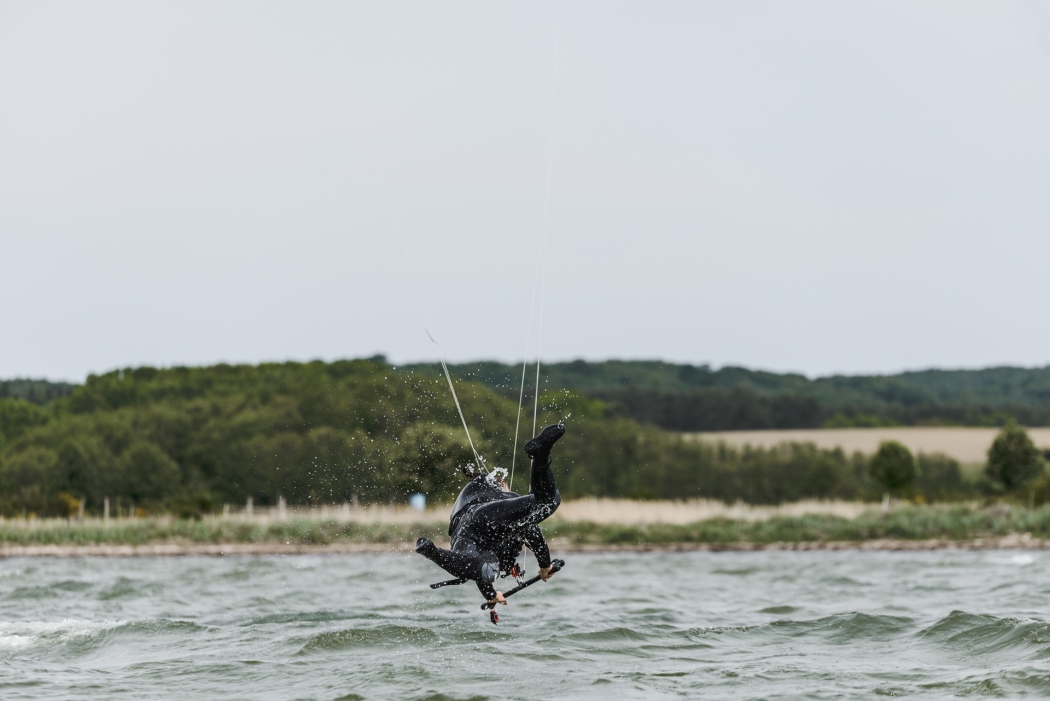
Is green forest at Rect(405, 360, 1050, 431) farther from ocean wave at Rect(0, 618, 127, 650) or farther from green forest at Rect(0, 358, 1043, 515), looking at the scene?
ocean wave at Rect(0, 618, 127, 650)

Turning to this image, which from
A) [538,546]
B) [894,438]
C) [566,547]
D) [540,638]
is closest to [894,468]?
[894,438]

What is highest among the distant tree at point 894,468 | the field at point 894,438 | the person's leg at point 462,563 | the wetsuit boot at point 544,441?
the wetsuit boot at point 544,441

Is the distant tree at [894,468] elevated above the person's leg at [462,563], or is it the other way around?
the person's leg at [462,563]

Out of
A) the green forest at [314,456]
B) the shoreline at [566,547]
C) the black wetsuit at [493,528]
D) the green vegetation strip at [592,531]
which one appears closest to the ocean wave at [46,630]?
the black wetsuit at [493,528]

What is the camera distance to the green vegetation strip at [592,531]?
44156 millimetres

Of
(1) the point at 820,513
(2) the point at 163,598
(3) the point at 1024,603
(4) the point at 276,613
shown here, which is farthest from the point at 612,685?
(1) the point at 820,513

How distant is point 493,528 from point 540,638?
7.25 meters

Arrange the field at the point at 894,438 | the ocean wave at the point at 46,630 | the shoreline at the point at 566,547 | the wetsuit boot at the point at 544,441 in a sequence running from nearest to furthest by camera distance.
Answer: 1. the wetsuit boot at the point at 544,441
2. the ocean wave at the point at 46,630
3. the shoreline at the point at 566,547
4. the field at the point at 894,438

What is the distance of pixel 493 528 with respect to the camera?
1162 cm

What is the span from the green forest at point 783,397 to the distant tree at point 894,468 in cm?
2942

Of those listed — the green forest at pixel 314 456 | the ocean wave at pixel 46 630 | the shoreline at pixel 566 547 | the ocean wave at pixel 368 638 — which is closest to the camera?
the ocean wave at pixel 368 638

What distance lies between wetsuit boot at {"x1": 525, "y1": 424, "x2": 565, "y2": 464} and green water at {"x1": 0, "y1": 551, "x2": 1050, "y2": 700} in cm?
453

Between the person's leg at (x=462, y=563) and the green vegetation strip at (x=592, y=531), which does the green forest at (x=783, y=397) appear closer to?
the green vegetation strip at (x=592, y=531)

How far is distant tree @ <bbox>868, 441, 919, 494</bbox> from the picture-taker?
2653 inches
